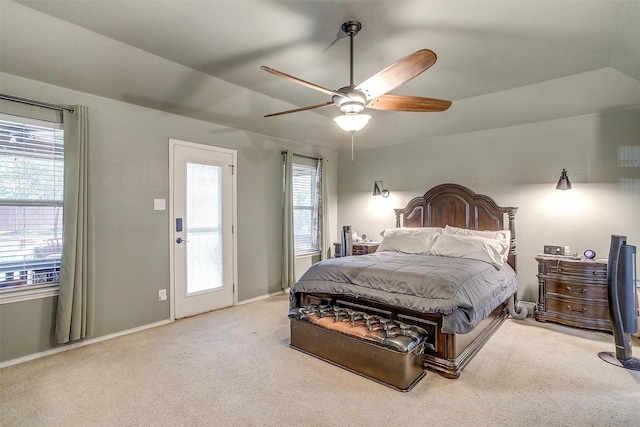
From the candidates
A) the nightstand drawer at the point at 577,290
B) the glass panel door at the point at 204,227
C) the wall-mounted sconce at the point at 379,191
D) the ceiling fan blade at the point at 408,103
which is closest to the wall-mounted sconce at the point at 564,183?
the nightstand drawer at the point at 577,290

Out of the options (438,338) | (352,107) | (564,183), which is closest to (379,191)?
(564,183)

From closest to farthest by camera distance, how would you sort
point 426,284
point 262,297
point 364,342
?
point 364,342 < point 426,284 < point 262,297

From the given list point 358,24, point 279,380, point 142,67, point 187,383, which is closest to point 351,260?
point 279,380

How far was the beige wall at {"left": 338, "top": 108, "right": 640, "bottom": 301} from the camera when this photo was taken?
3.76m

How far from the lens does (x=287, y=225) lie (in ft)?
16.7

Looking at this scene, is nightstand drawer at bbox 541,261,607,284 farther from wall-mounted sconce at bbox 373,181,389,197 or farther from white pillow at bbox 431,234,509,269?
wall-mounted sconce at bbox 373,181,389,197

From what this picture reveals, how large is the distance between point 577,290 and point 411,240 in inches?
73.7

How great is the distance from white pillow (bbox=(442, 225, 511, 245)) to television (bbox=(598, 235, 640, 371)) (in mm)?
1271

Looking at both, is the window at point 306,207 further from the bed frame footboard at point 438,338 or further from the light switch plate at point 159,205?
the bed frame footboard at point 438,338

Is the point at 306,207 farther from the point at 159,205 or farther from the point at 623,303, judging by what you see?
the point at 623,303

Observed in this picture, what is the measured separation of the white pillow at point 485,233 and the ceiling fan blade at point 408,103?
2.21 metres

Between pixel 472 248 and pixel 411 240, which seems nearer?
pixel 472 248

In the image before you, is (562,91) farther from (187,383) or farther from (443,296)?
(187,383)

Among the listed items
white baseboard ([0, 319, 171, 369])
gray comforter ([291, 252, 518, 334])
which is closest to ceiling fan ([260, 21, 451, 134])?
gray comforter ([291, 252, 518, 334])
